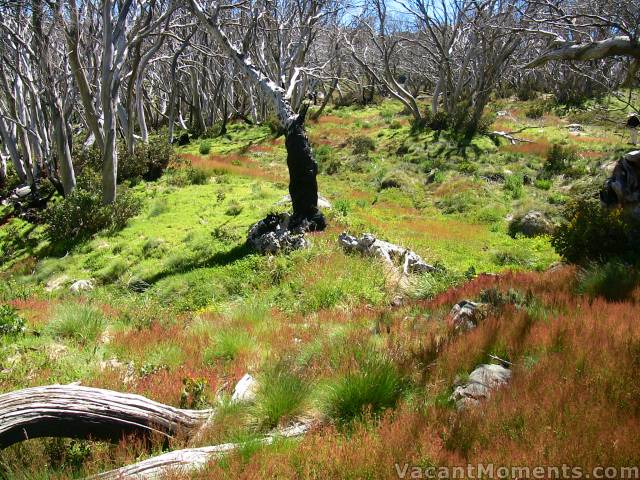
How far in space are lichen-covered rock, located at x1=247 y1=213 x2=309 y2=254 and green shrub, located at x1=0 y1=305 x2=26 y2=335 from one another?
485 cm

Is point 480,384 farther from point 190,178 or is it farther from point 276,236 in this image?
point 190,178

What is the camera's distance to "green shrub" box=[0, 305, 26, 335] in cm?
691

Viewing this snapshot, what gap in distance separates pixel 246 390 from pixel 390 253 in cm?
588

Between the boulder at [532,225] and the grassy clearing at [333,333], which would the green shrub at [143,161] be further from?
the boulder at [532,225]

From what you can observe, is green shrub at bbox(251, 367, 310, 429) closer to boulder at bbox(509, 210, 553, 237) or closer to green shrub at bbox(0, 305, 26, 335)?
green shrub at bbox(0, 305, 26, 335)

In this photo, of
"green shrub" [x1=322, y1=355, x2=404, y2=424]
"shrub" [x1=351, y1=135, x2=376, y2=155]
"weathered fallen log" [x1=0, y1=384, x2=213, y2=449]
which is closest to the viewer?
"weathered fallen log" [x1=0, y1=384, x2=213, y2=449]

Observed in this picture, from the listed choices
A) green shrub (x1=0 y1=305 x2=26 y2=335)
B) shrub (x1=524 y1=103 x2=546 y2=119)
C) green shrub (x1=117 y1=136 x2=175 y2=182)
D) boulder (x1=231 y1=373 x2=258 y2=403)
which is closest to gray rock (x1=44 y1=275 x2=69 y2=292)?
green shrub (x1=0 y1=305 x2=26 y2=335)

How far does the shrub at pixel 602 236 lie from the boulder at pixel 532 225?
514 centimetres

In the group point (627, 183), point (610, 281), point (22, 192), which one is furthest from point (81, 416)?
point (22, 192)

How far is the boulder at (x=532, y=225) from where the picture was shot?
12.7 metres

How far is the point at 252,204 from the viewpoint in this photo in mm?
14273

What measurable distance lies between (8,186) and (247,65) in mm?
15148

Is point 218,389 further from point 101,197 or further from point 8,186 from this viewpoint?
point 8,186

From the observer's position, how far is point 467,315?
5.52m
